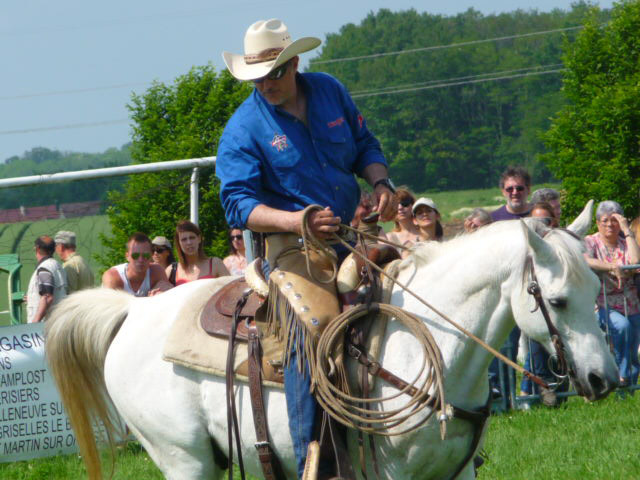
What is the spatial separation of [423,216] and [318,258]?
12.5ft

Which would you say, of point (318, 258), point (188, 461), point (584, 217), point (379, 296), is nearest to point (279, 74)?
point (318, 258)

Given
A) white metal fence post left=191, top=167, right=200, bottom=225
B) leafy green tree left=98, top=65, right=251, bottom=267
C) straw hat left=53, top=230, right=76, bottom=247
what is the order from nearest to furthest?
white metal fence post left=191, top=167, right=200, bottom=225, straw hat left=53, top=230, right=76, bottom=247, leafy green tree left=98, top=65, right=251, bottom=267

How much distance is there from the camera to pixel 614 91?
1584 centimetres

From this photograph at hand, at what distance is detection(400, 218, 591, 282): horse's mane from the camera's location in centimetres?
368

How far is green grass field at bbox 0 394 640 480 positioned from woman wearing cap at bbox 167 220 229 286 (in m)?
1.72

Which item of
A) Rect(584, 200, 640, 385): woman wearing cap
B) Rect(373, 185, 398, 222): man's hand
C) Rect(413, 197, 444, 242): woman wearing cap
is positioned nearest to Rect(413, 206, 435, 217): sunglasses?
Rect(413, 197, 444, 242): woman wearing cap

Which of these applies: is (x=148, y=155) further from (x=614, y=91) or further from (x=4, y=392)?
(x=614, y=91)

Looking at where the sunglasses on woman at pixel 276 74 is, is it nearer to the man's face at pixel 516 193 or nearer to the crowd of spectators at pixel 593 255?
the crowd of spectators at pixel 593 255

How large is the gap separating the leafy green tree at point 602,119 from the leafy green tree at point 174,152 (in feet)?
20.2

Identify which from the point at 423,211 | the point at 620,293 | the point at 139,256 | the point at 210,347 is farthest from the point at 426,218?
the point at 210,347

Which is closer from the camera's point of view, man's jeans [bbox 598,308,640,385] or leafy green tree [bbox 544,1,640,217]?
man's jeans [bbox 598,308,640,385]

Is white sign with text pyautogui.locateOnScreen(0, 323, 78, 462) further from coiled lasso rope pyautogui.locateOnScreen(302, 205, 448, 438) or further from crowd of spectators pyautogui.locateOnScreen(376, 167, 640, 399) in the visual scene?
coiled lasso rope pyautogui.locateOnScreen(302, 205, 448, 438)

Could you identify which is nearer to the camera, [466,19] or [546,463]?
[546,463]

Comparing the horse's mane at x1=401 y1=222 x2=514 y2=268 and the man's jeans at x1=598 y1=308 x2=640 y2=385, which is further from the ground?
the horse's mane at x1=401 y1=222 x2=514 y2=268
